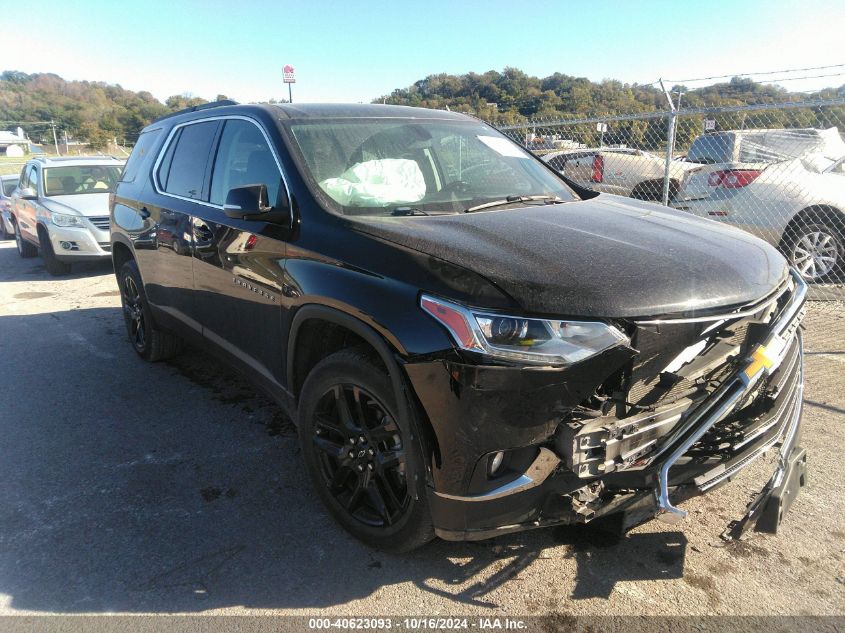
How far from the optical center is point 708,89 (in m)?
7.38

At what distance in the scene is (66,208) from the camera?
9.22 metres

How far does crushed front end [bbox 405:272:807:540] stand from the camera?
6.65ft

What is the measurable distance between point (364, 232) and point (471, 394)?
898 mm

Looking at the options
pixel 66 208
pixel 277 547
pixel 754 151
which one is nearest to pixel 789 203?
pixel 754 151

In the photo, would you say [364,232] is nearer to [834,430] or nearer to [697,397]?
[697,397]

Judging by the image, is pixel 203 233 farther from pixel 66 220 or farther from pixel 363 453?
pixel 66 220

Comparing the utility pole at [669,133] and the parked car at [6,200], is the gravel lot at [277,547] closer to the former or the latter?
the utility pole at [669,133]

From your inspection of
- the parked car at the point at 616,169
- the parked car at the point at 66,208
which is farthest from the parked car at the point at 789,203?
the parked car at the point at 66,208

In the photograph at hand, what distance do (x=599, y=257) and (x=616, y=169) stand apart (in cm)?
757

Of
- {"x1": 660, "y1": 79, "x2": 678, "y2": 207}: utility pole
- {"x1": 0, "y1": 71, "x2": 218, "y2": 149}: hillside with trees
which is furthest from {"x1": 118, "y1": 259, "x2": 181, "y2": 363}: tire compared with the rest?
{"x1": 0, "y1": 71, "x2": 218, "y2": 149}: hillside with trees

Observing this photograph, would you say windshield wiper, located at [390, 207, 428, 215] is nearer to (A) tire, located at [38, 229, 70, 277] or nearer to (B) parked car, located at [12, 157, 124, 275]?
(B) parked car, located at [12, 157, 124, 275]

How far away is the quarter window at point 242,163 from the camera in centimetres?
318

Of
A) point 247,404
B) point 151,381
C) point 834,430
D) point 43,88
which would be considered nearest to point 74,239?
point 151,381

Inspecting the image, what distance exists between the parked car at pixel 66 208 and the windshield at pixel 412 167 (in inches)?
239
